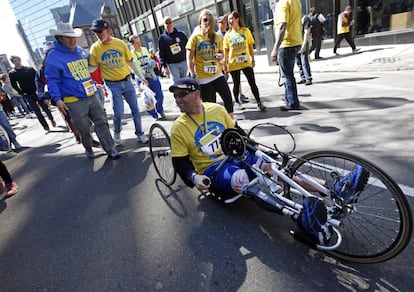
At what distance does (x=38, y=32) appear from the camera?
4139 inches

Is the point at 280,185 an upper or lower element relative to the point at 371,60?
upper

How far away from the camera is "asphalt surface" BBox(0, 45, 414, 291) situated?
177cm

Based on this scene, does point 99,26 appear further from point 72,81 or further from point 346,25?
point 346,25

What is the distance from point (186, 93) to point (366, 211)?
1774mm

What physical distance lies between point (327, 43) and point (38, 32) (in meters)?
126

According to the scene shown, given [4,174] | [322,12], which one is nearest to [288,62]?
[4,174]

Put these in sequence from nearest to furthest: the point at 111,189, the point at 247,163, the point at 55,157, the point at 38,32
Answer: the point at 247,163
the point at 111,189
the point at 55,157
the point at 38,32

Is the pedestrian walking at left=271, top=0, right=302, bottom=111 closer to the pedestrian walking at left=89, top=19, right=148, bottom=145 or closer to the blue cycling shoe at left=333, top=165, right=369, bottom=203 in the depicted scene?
the pedestrian walking at left=89, top=19, right=148, bottom=145

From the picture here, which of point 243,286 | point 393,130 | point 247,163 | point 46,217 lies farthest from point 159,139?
point 393,130

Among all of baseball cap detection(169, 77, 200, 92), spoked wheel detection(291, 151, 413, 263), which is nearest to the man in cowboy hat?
baseball cap detection(169, 77, 200, 92)

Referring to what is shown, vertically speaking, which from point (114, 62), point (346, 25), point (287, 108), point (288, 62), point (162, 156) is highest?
point (114, 62)

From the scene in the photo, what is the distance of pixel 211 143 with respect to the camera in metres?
2.32

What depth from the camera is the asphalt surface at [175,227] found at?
1771 millimetres

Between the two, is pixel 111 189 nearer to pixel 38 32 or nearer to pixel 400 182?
pixel 400 182
